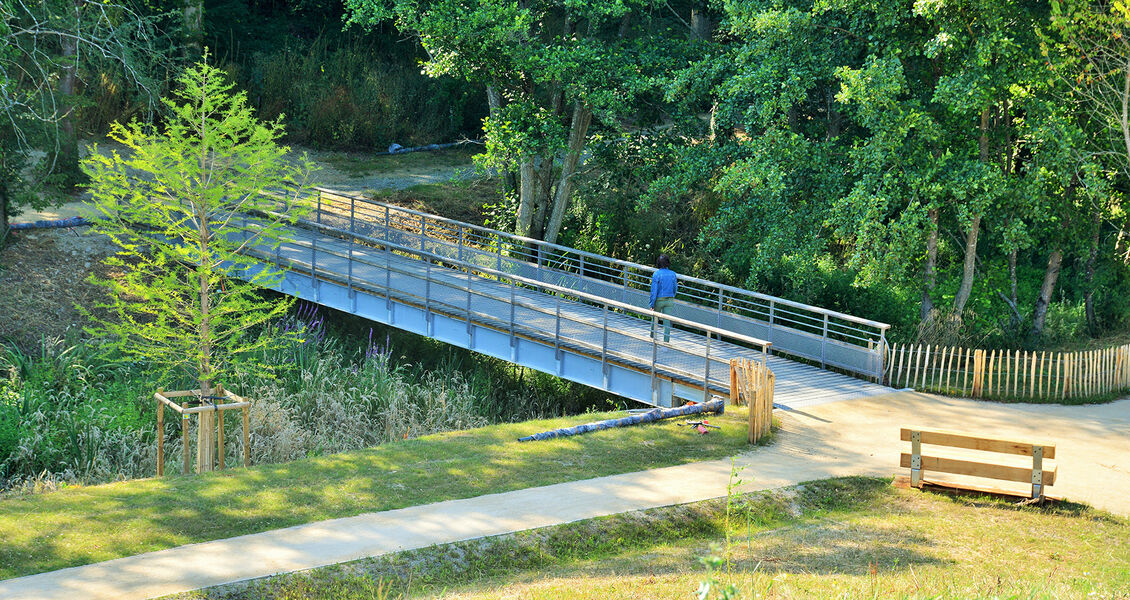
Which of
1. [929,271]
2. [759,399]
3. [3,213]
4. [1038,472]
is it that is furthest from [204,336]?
[929,271]

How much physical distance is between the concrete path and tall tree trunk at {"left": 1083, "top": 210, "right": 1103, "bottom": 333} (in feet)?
18.6

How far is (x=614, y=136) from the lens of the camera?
23953 mm

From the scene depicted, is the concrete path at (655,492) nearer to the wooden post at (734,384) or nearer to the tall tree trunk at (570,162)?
the wooden post at (734,384)

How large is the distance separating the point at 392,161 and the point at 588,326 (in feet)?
57.1

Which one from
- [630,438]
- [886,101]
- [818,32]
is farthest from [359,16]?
[630,438]

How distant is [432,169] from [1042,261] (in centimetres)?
1781

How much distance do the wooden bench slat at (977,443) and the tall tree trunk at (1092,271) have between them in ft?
36.6

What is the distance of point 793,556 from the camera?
30.3 ft

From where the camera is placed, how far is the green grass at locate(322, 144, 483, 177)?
3175 cm

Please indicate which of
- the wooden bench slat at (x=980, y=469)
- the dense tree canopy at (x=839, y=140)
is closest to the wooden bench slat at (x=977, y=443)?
the wooden bench slat at (x=980, y=469)

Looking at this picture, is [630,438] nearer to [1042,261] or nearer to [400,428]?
[400,428]

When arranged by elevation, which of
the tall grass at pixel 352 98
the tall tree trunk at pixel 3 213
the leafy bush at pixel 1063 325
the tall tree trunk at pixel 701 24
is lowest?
the leafy bush at pixel 1063 325

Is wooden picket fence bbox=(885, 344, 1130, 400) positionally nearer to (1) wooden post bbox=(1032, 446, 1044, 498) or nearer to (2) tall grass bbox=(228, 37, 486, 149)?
(1) wooden post bbox=(1032, 446, 1044, 498)

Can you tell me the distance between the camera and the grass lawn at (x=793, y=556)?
8.17 metres
